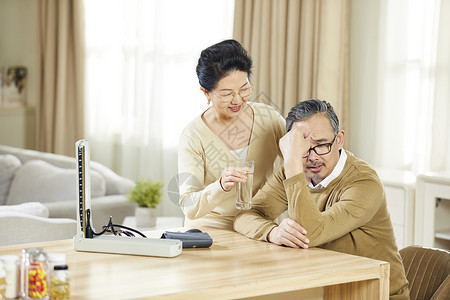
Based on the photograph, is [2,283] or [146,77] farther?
[146,77]

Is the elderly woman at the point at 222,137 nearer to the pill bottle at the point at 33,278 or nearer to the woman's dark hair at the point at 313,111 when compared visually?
the woman's dark hair at the point at 313,111

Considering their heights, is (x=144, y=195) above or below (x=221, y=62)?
below

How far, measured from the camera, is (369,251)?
7.73ft

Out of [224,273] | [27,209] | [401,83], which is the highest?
[401,83]

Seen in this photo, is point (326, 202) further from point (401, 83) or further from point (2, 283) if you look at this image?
point (401, 83)

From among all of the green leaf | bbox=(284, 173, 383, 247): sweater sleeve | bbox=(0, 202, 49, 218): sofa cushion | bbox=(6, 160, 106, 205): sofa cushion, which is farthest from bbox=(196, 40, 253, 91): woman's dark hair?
bbox=(6, 160, 106, 205): sofa cushion

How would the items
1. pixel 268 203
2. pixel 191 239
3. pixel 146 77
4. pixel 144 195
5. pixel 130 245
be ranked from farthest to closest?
pixel 146 77, pixel 144 195, pixel 268 203, pixel 191 239, pixel 130 245

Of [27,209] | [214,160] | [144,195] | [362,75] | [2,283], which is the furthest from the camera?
[362,75]

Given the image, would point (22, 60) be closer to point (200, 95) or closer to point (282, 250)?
point (200, 95)

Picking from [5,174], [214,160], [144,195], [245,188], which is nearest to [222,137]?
[214,160]

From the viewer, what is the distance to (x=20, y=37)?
22.7 feet

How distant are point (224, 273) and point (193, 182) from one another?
73 centimetres

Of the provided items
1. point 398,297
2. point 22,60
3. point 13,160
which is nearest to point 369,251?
point 398,297

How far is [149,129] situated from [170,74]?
510 mm
